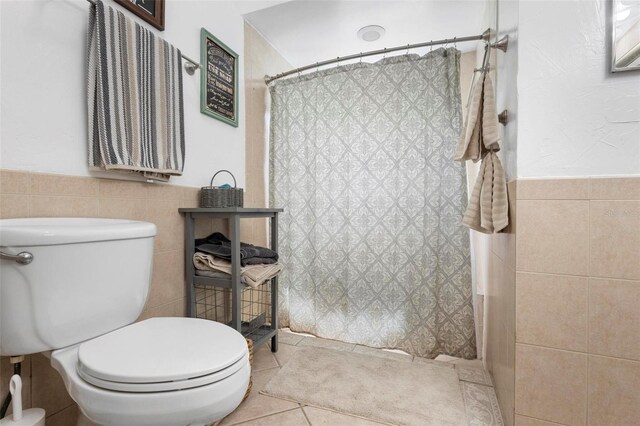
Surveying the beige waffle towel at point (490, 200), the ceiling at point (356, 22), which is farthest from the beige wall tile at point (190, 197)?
the beige waffle towel at point (490, 200)

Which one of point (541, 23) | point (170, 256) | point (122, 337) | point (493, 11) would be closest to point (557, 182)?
point (541, 23)

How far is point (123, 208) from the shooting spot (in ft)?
3.82

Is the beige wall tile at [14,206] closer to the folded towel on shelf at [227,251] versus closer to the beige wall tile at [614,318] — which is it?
the folded towel on shelf at [227,251]

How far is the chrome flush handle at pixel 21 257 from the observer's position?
27.2 inches

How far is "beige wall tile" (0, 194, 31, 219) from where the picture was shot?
2.76 feet

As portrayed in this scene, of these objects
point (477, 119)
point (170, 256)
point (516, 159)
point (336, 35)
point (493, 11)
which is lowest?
point (170, 256)

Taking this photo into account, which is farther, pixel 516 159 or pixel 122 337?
pixel 516 159

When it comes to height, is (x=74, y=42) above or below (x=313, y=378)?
above

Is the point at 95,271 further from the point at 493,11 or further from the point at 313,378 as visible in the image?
the point at 493,11

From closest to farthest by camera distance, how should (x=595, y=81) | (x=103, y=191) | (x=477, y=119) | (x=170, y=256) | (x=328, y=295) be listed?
(x=595, y=81) → (x=103, y=191) → (x=477, y=119) → (x=170, y=256) → (x=328, y=295)

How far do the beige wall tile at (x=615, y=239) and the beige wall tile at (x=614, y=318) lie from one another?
0.04 metres

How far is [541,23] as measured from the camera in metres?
1.00

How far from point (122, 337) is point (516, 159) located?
1.39 meters

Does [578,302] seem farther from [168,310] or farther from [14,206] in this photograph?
[14,206]
